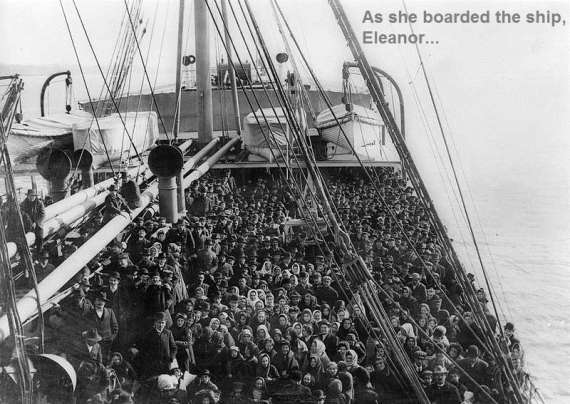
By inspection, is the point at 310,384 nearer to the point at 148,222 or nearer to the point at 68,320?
the point at 68,320

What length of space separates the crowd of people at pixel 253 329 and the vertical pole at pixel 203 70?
6124 mm

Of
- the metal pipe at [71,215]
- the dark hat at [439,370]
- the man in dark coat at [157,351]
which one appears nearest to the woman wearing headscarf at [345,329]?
the dark hat at [439,370]

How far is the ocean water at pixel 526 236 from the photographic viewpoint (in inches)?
417

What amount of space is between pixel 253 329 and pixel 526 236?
18.3 m

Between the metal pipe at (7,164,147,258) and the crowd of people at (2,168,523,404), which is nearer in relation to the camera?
the crowd of people at (2,168,523,404)

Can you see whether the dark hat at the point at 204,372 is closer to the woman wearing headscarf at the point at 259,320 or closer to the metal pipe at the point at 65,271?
the woman wearing headscarf at the point at 259,320

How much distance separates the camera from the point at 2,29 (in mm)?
5625

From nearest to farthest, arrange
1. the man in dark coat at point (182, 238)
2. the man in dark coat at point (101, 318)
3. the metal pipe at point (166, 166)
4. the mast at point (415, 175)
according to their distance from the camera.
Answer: the mast at point (415, 175) < the man in dark coat at point (101, 318) < the metal pipe at point (166, 166) < the man in dark coat at point (182, 238)

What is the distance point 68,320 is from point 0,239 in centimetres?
191

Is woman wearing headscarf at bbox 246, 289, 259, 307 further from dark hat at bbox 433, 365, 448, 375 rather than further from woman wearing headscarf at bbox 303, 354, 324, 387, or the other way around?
dark hat at bbox 433, 365, 448, 375

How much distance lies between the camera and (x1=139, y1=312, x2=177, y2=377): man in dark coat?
5.19 metres

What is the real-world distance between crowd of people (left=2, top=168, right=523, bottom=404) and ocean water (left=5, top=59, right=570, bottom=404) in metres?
2.50

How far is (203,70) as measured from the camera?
14211 millimetres

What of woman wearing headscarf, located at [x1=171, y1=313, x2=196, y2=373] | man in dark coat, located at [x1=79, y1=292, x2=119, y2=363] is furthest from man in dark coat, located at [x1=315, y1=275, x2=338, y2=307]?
man in dark coat, located at [x1=79, y1=292, x2=119, y2=363]
